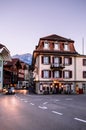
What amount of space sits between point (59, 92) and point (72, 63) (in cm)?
748

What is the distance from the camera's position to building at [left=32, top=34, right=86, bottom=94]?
70.1 metres

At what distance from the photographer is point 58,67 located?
70.6 metres

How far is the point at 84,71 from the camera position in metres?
73.1

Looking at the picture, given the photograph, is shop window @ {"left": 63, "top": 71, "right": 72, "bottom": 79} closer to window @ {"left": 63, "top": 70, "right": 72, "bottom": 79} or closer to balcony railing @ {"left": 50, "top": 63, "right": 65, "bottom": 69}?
window @ {"left": 63, "top": 70, "right": 72, "bottom": 79}

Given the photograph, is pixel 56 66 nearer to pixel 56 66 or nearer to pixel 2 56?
pixel 56 66

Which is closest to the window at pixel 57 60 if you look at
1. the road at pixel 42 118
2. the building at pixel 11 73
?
the building at pixel 11 73

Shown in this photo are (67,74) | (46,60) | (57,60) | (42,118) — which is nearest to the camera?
(42,118)

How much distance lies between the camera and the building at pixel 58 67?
7012cm

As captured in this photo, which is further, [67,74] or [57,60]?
[67,74]

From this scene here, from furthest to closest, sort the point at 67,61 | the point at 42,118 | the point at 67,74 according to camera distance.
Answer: the point at 67,61
the point at 67,74
the point at 42,118

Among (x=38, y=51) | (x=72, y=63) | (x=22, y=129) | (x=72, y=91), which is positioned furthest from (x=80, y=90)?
(x=22, y=129)

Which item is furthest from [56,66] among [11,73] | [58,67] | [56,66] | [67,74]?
[11,73]

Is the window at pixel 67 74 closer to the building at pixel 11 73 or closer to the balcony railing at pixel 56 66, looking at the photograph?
the balcony railing at pixel 56 66

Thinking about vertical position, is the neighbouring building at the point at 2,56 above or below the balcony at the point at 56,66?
above
